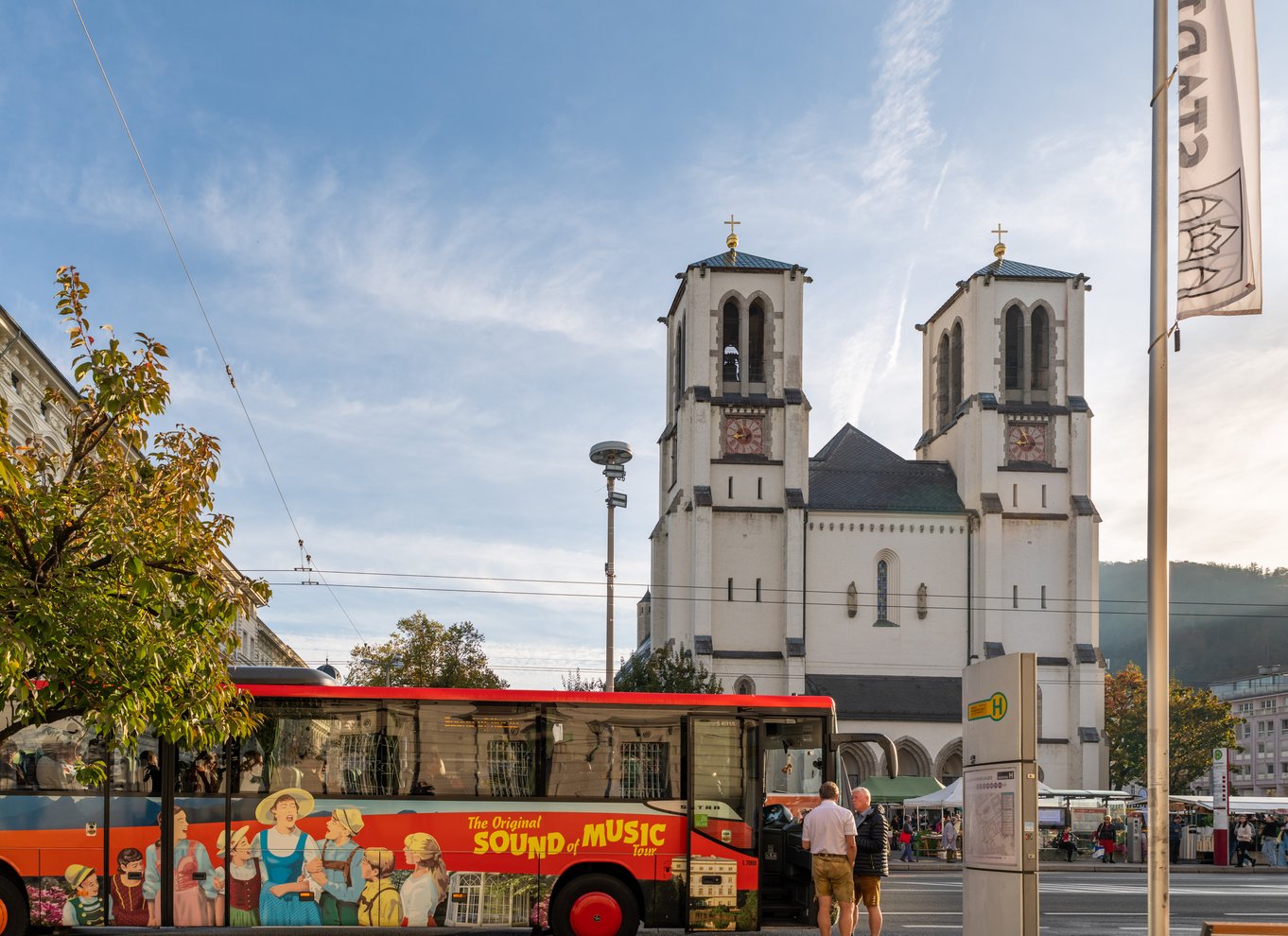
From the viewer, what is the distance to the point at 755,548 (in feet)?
202

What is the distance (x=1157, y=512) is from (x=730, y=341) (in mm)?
53732

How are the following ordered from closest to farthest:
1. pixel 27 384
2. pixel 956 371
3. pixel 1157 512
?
pixel 1157 512 < pixel 27 384 < pixel 956 371

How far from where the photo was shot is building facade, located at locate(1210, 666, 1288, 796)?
503 ft

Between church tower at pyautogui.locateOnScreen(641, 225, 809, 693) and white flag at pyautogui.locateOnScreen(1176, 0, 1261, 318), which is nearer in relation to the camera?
white flag at pyautogui.locateOnScreen(1176, 0, 1261, 318)

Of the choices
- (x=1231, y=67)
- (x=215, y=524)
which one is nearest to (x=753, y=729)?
(x=215, y=524)

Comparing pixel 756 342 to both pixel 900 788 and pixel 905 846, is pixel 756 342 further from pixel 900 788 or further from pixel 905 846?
pixel 905 846

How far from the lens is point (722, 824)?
47.6ft

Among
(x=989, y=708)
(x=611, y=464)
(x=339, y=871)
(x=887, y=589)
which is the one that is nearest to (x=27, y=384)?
(x=611, y=464)

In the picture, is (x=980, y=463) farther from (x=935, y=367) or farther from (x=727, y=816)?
(x=727, y=816)

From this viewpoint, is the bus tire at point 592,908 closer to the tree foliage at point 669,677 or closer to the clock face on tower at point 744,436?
the tree foliage at point 669,677

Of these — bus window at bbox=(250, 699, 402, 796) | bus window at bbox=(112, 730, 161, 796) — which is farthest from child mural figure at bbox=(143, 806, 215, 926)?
bus window at bbox=(250, 699, 402, 796)

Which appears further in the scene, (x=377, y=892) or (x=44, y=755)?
(x=377, y=892)

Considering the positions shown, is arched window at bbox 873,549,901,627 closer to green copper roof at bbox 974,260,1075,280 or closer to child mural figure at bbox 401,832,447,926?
green copper roof at bbox 974,260,1075,280

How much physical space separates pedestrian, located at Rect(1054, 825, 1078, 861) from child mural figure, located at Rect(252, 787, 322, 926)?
32563mm
